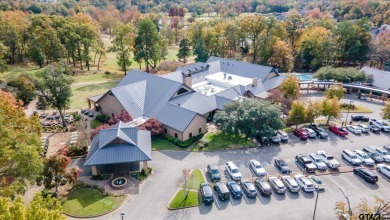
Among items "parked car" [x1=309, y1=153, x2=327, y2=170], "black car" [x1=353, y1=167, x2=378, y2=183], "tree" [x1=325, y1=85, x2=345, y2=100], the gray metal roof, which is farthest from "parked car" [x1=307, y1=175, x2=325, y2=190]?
"tree" [x1=325, y1=85, x2=345, y2=100]

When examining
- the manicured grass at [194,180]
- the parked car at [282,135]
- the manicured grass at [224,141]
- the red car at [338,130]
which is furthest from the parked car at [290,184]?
the red car at [338,130]

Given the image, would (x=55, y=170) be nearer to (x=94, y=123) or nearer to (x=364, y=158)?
(x=94, y=123)

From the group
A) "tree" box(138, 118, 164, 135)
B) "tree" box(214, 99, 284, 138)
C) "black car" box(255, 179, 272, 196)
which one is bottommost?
"black car" box(255, 179, 272, 196)

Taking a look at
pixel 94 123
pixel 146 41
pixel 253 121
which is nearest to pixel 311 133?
pixel 253 121

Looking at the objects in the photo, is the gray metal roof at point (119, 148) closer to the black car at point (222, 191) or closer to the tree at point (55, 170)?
the tree at point (55, 170)

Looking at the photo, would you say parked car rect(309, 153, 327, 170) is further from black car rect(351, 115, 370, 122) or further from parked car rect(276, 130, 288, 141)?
black car rect(351, 115, 370, 122)

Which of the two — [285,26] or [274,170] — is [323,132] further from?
[285,26]
